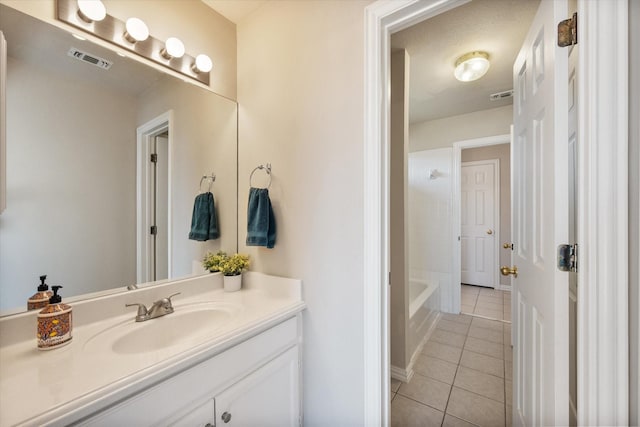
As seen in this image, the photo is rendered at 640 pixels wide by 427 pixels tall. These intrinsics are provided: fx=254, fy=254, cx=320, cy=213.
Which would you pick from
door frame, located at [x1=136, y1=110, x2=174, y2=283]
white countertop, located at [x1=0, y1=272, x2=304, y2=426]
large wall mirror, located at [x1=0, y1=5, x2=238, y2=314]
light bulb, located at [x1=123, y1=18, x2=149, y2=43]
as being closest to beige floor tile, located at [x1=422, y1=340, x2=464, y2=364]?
white countertop, located at [x1=0, y1=272, x2=304, y2=426]

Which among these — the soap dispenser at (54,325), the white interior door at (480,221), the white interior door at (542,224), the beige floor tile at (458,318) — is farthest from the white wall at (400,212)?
the white interior door at (480,221)

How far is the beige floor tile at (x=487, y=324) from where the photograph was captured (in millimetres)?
2719

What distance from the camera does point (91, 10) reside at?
3.42 ft

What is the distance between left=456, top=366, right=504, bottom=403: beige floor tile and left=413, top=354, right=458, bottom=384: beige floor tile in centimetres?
5

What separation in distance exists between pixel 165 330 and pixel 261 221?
0.63 metres

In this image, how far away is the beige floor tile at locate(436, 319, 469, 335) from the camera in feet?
8.68

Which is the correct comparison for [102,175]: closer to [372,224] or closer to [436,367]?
[372,224]

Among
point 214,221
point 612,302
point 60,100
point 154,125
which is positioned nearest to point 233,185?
point 214,221

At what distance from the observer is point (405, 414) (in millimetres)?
1579

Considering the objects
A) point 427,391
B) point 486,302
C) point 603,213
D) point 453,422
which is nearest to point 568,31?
point 603,213

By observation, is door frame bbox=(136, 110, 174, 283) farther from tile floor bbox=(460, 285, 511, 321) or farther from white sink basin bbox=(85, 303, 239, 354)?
tile floor bbox=(460, 285, 511, 321)

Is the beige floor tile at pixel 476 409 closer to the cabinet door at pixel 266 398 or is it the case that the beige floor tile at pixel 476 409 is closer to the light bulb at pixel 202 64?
the cabinet door at pixel 266 398

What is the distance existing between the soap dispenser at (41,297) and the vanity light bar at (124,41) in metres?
1.03

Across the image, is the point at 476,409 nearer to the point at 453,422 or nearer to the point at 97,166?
the point at 453,422
